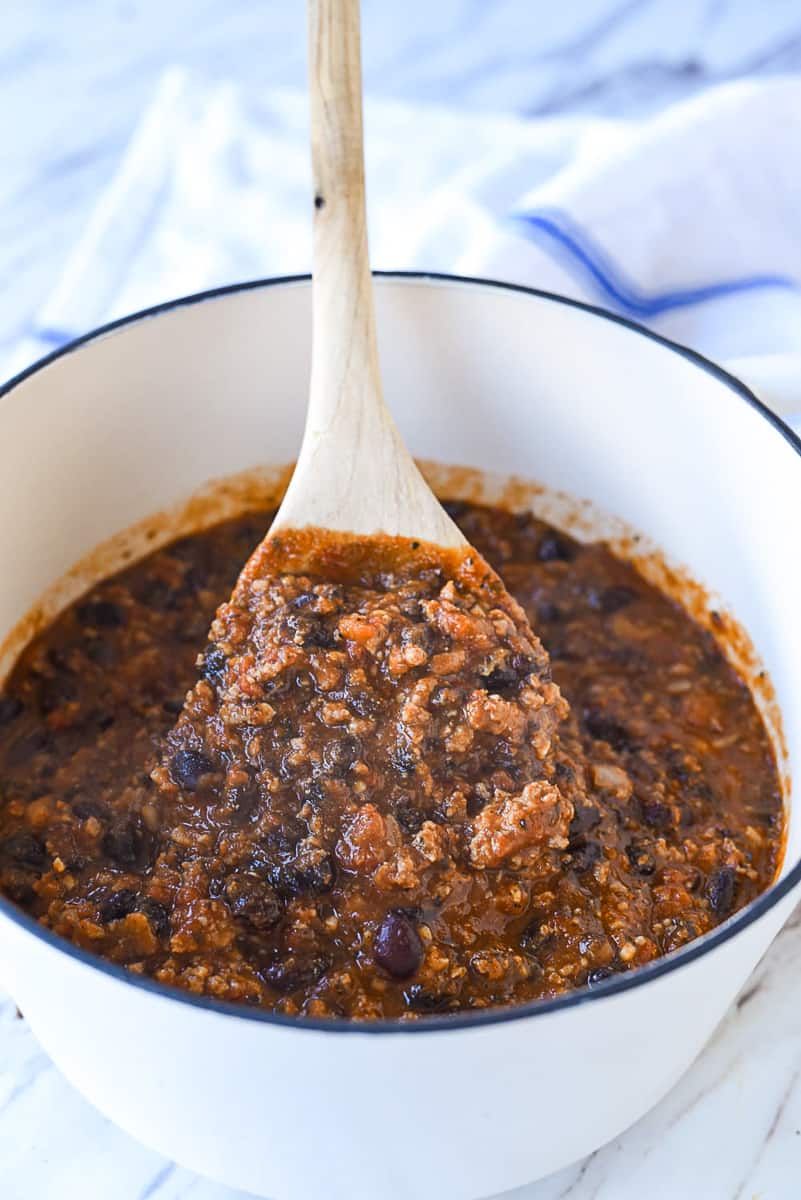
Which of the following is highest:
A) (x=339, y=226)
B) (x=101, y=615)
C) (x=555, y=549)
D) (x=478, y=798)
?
(x=339, y=226)

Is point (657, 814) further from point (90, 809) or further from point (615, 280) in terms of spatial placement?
point (615, 280)

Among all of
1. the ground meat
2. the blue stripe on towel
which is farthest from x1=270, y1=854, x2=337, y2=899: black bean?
the blue stripe on towel

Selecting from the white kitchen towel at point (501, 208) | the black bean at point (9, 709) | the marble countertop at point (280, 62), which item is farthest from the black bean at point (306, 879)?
the marble countertop at point (280, 62)

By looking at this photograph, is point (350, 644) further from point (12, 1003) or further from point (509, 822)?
point (12, 1003)

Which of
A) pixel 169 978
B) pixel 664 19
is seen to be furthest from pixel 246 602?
pixel 664 19

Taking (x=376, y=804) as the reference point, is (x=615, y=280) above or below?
above

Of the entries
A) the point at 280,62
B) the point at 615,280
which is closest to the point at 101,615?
the point at 615,280

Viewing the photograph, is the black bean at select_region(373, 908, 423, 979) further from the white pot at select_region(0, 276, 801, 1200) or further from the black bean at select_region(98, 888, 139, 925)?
the black bean at select_region(98, 888, 139, 925)
